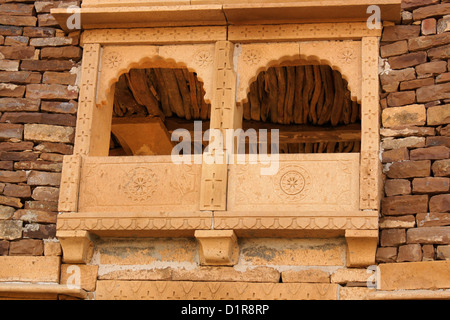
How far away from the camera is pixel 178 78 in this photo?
32.1ft

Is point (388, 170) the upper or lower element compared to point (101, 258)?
upper

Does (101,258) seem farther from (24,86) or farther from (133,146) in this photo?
(133,146)

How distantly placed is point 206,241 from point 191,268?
0.85ft

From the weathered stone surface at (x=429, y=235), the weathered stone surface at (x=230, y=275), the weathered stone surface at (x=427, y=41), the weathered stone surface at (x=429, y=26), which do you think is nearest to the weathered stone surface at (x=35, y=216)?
the weathered stone surface at (x=230, y=275)

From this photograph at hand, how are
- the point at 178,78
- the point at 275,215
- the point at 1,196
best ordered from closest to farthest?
1. the point at 275,215
2. the point at 1,196
3. the point at 178,78

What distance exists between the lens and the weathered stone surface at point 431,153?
24.8 ft

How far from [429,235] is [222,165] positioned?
153 cm

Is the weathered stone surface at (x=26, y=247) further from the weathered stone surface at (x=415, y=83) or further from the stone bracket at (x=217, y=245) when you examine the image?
the weathered stone surface at (x=415, y=83)

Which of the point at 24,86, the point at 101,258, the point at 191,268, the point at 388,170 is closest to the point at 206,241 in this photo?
the point at 191,268

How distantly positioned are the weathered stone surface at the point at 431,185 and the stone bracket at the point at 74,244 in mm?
2349

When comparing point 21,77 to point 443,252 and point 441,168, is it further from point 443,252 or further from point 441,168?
point 443,252

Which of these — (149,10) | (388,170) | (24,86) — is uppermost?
(149,10)

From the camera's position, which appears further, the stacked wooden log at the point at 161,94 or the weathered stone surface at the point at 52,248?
the stacked wooden log at the point at 161,94

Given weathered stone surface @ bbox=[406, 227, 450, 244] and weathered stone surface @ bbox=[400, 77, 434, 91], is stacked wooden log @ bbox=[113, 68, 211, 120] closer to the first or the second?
weathered stone surface @ bbox=[400, 77, 434, 91]
